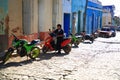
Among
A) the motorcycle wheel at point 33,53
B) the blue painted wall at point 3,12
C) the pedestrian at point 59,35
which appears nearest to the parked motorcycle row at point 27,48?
the motorcycle wheel at point 33,53

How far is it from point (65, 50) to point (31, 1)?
11.8ft

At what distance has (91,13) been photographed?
35812 millimetres

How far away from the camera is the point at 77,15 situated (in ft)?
90.7

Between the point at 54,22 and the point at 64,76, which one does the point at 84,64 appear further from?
the point at 54,22

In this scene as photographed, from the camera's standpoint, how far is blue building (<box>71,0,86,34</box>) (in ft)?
83.3

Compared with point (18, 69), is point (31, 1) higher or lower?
higher

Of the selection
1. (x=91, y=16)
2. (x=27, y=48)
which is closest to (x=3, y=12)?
(x=27, y=48)

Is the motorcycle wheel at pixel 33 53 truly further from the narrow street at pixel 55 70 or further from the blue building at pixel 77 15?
the blue building at pixel 77 15

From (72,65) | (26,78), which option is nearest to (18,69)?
(26,78)

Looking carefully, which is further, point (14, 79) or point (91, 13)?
point (91, 13)

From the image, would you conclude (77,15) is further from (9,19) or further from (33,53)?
(33,53)

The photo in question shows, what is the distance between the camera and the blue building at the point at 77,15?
25.4 m

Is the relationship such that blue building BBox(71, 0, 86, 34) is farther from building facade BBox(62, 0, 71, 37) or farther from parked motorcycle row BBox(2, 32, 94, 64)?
parked motorcycle row BBox(2, 32, 94, 64)

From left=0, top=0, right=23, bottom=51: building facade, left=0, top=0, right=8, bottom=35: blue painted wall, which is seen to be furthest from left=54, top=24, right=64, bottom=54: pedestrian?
left=0, top=0, right=8, bottom=35: blue painted wall
